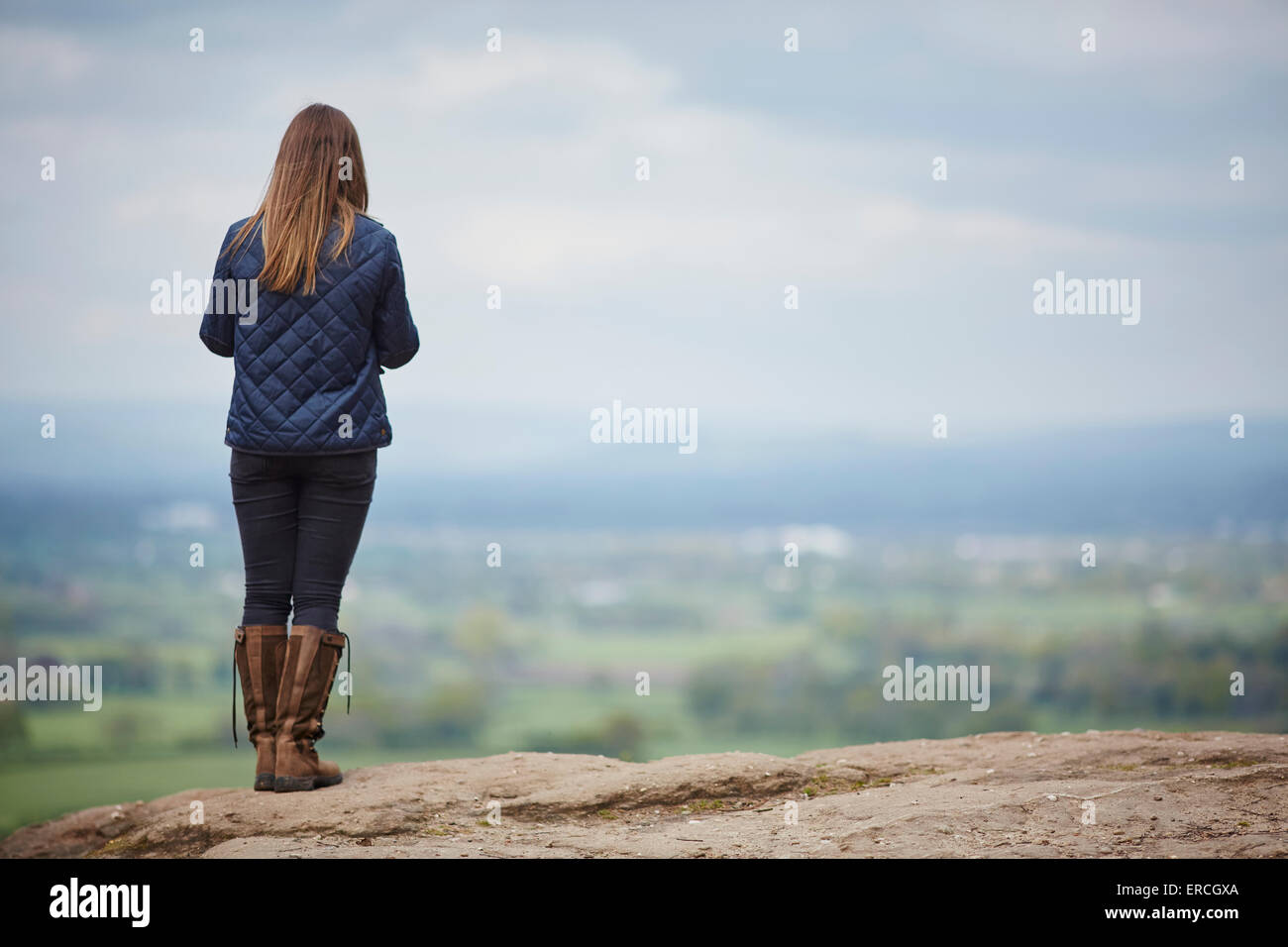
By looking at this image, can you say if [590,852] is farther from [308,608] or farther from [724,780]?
[308,608]

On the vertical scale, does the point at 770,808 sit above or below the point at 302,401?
below

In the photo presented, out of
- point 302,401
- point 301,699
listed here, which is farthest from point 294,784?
point 302,401

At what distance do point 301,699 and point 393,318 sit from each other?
1044mm

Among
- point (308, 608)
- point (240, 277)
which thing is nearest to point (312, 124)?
point (240, 277)

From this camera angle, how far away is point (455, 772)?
3.67 metres

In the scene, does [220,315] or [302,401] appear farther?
[220,315]

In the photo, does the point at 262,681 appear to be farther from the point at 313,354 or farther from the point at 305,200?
the point at 305,200

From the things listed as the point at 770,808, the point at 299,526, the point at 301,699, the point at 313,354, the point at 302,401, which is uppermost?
the point at 313,354

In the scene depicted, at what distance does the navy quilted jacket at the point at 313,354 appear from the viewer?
126 inches

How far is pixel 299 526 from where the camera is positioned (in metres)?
3.34

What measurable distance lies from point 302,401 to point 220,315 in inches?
14.2

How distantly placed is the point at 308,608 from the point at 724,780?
1221 mm

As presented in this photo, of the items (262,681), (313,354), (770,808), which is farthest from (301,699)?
(770,808)

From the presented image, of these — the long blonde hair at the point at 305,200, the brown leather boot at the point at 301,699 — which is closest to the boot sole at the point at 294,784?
the brown leather boot at the point at 301,699
